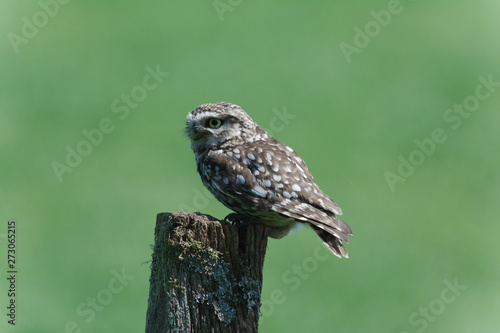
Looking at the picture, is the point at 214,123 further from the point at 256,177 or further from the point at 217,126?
the point at 256,177

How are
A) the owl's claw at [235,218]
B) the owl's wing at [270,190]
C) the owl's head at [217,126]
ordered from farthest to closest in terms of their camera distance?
1. the owl's head at [217,126]
2. the owl's claw at [235,218]
3. the owl's wing at [270,190]

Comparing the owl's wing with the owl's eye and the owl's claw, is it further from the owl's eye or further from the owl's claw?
the owl's eye

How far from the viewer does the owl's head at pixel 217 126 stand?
5266 millimetres

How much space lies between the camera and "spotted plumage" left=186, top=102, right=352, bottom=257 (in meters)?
4.67

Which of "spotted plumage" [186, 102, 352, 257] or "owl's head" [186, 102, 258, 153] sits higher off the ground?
"owl's head" [186, 102, 258, 153]

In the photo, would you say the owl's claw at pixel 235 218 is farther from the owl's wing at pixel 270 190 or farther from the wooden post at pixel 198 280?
the wooden post at pixel 198 280

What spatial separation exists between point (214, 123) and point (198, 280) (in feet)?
6.27

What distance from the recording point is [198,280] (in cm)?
370

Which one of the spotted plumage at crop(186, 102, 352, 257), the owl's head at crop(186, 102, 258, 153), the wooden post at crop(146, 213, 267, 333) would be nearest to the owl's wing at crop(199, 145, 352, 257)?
the spotted plumage at crop(186, 102, 352, 257)

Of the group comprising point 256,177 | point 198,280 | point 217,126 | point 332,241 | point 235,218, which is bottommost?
point 198,280

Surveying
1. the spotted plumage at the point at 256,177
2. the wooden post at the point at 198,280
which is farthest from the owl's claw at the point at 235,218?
the wooden post at the point at 198,280

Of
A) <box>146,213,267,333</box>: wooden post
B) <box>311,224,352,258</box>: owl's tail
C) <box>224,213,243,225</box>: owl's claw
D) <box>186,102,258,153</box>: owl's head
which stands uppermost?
<box>186,102,258,153</box>: owl's head

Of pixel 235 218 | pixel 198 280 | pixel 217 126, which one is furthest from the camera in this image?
pixel 217 126

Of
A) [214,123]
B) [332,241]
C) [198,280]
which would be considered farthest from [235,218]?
[198,280]
